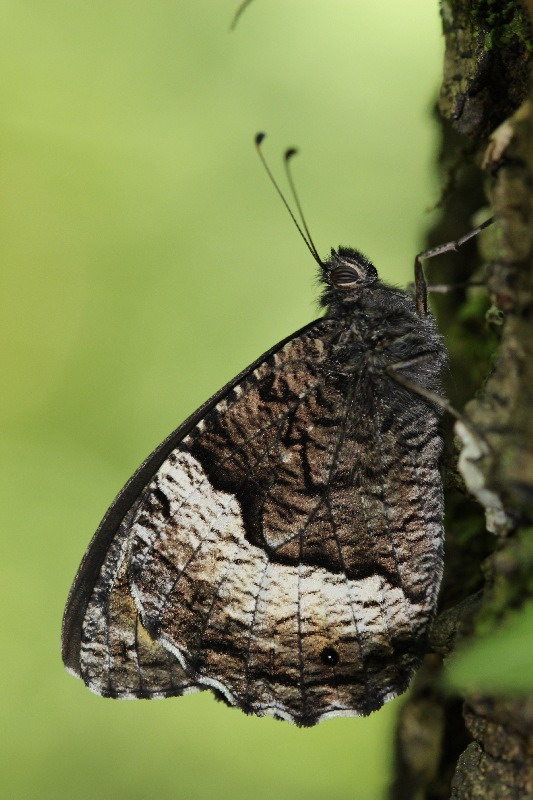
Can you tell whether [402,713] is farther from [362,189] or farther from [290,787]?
[362,189]

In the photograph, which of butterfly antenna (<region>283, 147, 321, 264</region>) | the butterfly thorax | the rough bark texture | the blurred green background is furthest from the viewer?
the blurred green background

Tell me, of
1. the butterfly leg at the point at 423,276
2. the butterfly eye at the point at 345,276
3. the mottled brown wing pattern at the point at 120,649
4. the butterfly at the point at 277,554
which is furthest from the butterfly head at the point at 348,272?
the mottled brown wing pattern at the point at 120,649

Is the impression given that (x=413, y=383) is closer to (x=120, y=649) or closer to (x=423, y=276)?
(x=423, y=276)

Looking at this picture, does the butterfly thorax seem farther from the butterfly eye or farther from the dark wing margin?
the dark wing margin

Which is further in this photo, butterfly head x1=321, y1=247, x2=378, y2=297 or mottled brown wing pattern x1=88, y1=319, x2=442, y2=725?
butterfly head x1=321, y1=247, x2=378, y2=297

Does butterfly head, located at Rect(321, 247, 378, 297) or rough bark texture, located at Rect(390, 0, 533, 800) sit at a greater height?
butterfly head, located at Rect(321, 247, 378, 297)

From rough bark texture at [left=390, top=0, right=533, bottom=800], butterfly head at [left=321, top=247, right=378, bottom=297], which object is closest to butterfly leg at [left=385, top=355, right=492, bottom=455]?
rough bark texture at [left=390, top=0, right=533, bottom=800]
